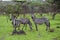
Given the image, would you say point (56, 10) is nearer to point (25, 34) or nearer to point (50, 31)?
point (50, 31)

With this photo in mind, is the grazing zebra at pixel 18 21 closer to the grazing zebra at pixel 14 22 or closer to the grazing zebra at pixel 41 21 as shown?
the grazing zebra at pixel 14 22

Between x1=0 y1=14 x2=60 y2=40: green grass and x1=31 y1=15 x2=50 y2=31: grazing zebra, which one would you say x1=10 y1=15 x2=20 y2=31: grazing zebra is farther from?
x1=31 y1=15 x2=50 y2=31: grazing zebra

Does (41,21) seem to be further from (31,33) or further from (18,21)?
(18,21)

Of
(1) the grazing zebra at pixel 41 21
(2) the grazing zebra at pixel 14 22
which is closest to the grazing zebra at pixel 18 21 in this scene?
(2) the grazing zebra at pixel 14 22

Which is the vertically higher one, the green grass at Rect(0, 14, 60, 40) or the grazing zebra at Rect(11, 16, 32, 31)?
the grazing zebra at Rect(11, 16, 32, 31)

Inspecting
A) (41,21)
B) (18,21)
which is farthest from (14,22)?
(41,21)

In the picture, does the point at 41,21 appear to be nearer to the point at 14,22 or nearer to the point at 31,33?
the point at 31,33

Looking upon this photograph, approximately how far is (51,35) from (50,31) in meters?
0.07

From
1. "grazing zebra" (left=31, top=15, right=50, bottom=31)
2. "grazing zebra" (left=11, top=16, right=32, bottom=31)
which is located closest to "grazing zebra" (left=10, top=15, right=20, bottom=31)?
"grazing zebra" (left=11, top=16, right=32, bottom=31)

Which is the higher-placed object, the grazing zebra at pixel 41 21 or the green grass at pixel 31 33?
the grazing zebra at pixel 41 21

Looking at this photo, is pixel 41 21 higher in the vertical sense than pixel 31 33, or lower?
higher

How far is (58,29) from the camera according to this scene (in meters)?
2.91

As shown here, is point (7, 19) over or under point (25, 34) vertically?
over

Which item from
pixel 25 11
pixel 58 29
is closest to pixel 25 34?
pixel 25 11
